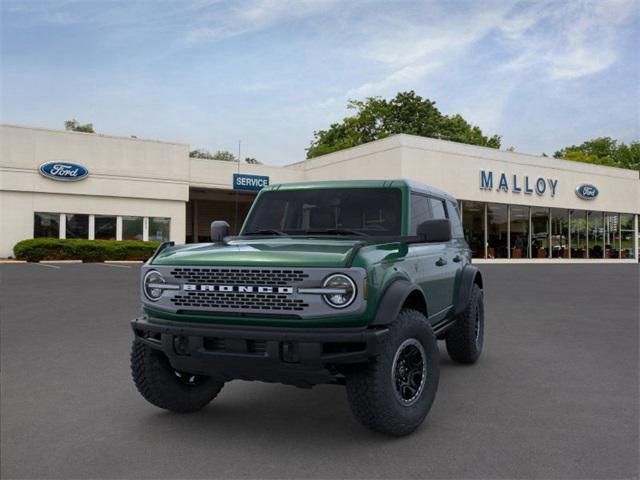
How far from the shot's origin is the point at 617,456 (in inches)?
A: 145

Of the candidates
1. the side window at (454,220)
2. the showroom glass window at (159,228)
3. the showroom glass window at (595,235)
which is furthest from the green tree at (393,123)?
the side window at (454,220)

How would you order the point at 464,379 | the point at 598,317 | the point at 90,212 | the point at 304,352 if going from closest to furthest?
1. the point at 304,352
2. the point at 464,379
3. the point at 598,317
4. the point at 90,212

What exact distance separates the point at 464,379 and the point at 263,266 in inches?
115

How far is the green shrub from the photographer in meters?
29.1

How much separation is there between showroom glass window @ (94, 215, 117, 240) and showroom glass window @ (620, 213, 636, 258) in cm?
3914

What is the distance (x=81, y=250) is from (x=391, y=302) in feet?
96.0

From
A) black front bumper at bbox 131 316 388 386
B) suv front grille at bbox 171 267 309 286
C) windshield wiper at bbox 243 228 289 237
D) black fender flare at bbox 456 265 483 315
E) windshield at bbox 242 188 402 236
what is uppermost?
windshield at bbox 242 188 402 236

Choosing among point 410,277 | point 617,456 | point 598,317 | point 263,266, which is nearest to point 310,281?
point 263,266

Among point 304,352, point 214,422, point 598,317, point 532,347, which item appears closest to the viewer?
point 304,352

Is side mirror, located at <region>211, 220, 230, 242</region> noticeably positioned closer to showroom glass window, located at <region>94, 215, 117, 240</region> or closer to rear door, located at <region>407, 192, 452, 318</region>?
rear door, located at <region>407, 192, 452, 318</region>

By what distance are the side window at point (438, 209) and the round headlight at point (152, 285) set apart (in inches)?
112

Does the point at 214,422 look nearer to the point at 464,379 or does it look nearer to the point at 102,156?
the point at 464,379

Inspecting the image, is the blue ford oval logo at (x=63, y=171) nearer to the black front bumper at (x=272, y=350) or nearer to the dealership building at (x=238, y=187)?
the dealership building at (x=238, y=187)

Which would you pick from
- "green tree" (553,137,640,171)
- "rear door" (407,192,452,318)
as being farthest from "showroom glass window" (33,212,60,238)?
Result: "green tree" (553,137,640,171)
